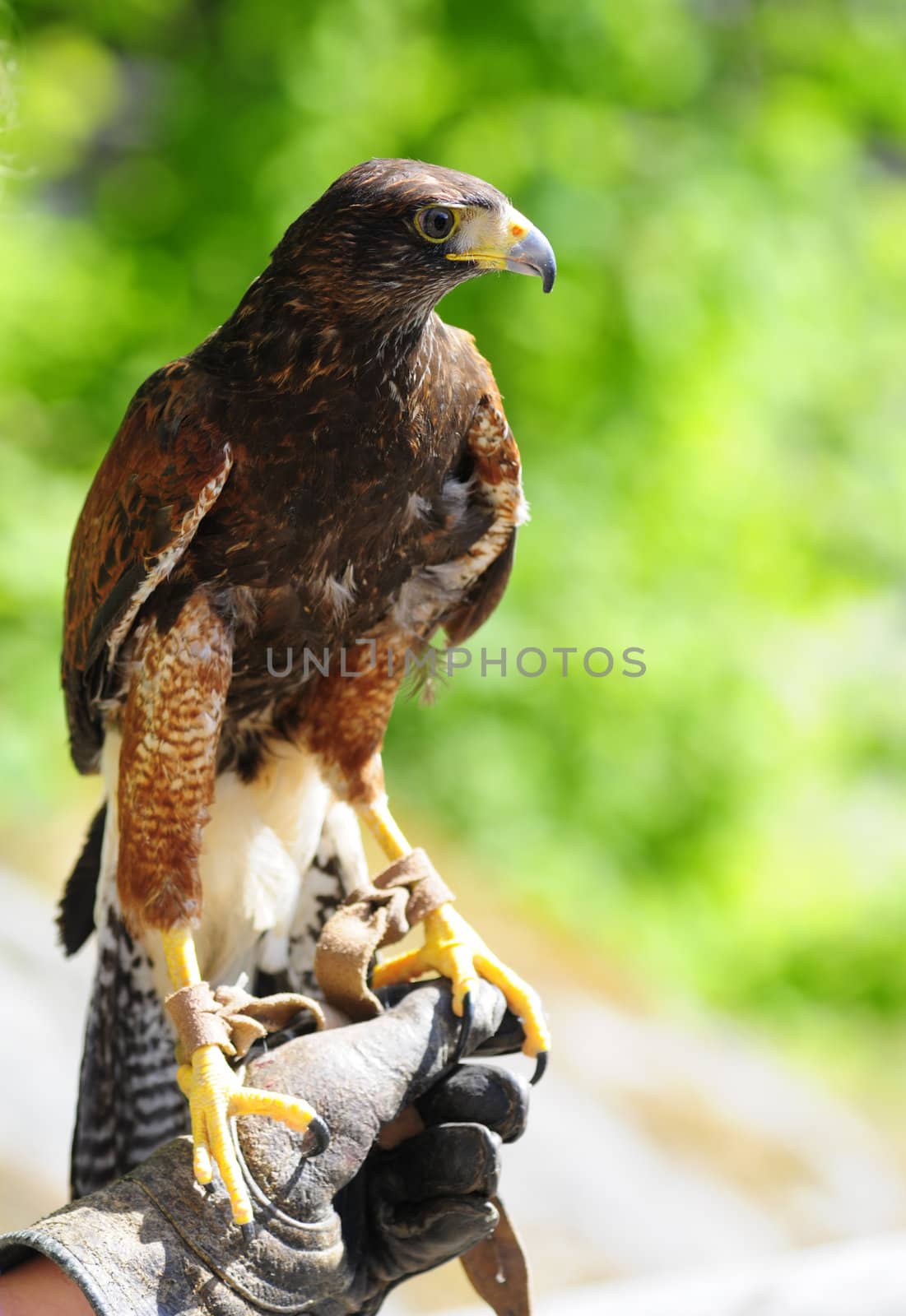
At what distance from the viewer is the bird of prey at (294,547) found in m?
1.97

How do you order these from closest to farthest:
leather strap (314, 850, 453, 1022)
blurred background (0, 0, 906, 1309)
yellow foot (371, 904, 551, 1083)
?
leather strap (314, 850, 453, 1022) → yellow foot (371, 904, 551, 1083) → blurred background (0, 0, 906, 1309)

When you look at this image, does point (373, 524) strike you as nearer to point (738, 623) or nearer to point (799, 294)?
point (738, 623)

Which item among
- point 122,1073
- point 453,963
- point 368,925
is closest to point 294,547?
point 368,925

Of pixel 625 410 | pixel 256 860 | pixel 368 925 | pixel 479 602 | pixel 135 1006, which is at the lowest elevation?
pixel 135 1006

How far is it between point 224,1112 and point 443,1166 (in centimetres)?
38

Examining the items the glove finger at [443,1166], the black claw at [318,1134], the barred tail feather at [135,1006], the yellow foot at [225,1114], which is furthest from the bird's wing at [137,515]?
the glove finger at [443,1166]

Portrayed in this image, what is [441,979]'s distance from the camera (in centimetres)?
231

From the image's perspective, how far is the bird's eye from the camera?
6.32ft

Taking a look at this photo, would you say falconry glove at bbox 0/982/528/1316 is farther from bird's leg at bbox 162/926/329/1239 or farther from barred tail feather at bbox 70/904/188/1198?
barred tail feather at bbox 70/904/188/1198

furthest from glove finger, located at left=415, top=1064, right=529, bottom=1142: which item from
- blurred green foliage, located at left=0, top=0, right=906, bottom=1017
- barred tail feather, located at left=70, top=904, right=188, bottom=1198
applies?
blurred green foliage, located at left=0, top=0, right=906, bottom=1017

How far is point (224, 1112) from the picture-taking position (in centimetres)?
196

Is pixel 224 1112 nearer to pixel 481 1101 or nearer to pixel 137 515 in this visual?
pixel 481 1101

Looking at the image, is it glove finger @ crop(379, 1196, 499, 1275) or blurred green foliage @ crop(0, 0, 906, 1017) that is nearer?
glove finger @ crop(379, 1196, 499, 1275)

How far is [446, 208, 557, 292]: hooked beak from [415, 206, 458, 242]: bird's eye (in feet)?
0.06
